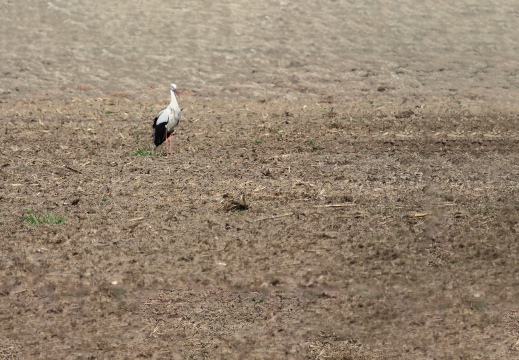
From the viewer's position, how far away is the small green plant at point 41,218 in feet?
29.6

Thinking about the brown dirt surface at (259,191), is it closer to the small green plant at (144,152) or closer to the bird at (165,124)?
the small green plant at (144,152)

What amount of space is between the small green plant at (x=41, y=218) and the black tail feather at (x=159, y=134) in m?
3.29

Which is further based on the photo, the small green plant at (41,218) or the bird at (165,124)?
the bird at (165,124)

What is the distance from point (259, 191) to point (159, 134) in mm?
2855

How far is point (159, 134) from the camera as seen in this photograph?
489 inches

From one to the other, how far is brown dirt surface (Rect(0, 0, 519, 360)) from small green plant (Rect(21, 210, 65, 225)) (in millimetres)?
42

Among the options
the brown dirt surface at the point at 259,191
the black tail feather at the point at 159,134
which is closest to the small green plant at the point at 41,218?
the brown dirt surface at the point at 259,191

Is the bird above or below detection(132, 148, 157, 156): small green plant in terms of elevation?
above

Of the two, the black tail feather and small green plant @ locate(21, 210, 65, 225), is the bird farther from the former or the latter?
small green plant @ locate(21, 210, 65, 225)

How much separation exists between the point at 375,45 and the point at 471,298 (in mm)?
12924

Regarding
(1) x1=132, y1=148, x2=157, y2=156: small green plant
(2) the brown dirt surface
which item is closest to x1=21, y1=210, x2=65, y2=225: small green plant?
(2) the brown dirt surface

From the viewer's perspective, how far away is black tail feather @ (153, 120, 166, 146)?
1237 cm

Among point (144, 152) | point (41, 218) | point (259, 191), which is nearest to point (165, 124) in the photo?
point (144, 152)

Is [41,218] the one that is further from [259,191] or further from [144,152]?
[144,152]
